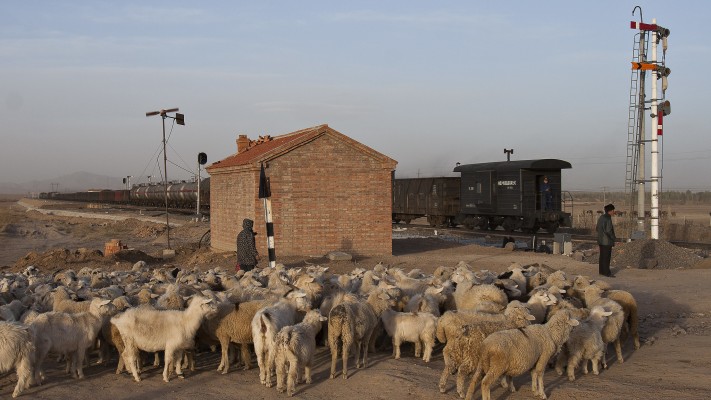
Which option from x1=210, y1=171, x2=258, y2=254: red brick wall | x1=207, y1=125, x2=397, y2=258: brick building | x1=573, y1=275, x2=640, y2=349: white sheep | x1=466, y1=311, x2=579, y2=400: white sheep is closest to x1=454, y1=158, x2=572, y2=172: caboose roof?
x1=207, y1=125, x2=397, y2=258: brick building

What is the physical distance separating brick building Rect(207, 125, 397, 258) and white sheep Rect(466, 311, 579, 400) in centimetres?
1331

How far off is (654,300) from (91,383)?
10128mm

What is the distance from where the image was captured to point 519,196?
105 feet

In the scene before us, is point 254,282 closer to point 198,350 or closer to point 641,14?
point 198,350

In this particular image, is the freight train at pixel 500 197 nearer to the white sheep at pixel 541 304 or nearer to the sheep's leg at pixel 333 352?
the white sheep at pixel 541 304

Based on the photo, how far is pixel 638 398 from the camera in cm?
782

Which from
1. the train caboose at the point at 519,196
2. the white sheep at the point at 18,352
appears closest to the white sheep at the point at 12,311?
the white sheep at the point at 18,352

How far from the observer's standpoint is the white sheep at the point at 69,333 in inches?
332

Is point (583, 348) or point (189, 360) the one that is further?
point (189, 360)

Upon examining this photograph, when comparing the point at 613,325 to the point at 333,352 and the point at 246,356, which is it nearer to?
the point at 333,352

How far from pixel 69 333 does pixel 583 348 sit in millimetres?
6234

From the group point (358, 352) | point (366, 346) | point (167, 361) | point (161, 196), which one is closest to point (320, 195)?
point (366, 346)

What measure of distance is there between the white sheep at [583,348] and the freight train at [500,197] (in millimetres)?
22737

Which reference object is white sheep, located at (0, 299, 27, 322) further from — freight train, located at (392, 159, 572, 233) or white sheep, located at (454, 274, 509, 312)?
freight train, located at (392, 159, 572, 233)
